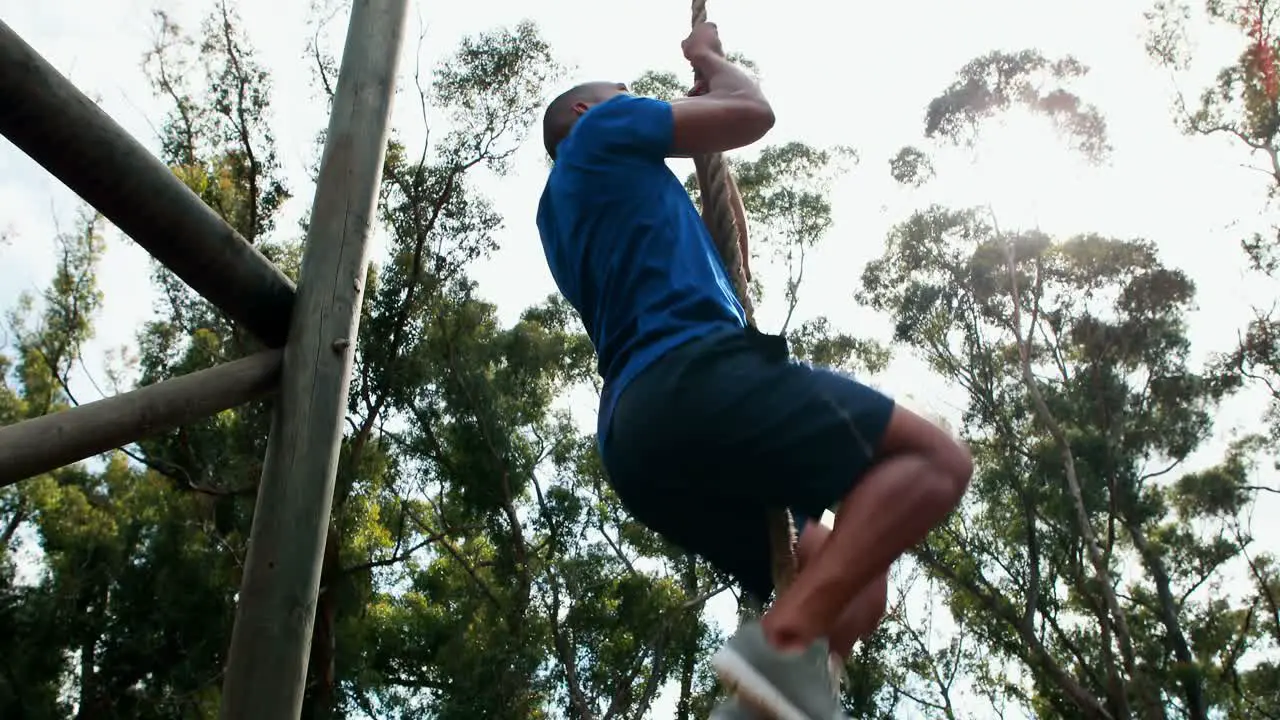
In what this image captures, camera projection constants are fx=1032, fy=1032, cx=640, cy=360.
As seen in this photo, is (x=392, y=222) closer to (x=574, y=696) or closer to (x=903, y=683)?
(x=574, y=696)

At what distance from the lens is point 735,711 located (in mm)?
1184

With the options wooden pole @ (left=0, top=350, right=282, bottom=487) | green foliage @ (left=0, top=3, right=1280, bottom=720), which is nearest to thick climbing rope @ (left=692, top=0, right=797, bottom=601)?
wooden pole @ (left=0, top=350, right=282, bottom=487)

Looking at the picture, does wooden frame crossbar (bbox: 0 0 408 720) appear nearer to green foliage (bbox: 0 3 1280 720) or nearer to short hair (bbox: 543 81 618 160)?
short hair (bbox: 543 81 618 160)

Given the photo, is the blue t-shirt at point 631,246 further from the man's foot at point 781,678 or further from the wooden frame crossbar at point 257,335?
the wooden frame crossbar at point 257,335

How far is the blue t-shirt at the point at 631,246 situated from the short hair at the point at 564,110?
192mm

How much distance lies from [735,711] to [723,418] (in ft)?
1.14

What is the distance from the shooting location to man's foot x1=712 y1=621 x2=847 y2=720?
3.71 feet

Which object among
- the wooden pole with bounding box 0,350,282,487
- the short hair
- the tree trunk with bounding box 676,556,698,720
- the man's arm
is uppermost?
the tree trunk with bounding box 676,556,698,720

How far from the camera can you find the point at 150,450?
440 inches

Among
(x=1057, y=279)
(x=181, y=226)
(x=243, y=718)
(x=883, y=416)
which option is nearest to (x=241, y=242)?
(x=181, y=226)

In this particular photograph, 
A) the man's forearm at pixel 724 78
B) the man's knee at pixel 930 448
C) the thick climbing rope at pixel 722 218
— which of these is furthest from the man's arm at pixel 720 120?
the man's knee at pixel 930 448

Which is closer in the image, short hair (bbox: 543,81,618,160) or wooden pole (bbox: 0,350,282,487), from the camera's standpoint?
wooden pole (bbox: 0,350,282,487)

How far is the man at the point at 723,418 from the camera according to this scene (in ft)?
3.97

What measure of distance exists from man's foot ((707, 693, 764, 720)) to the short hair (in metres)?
1.03
